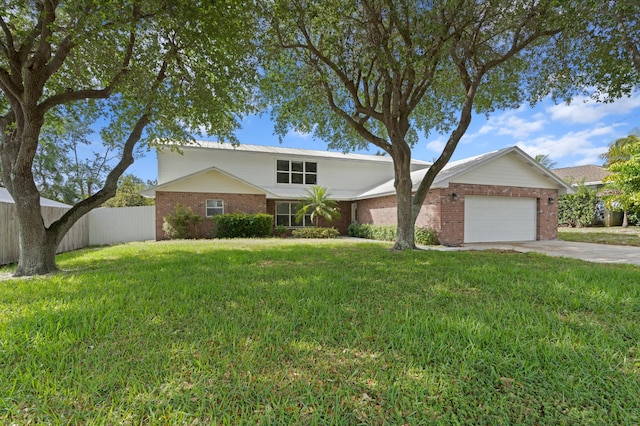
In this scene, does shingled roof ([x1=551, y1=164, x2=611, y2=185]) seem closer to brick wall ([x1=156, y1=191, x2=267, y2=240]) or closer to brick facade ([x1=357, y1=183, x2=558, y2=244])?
brick facade ([x1=357, y1=183, x2=558, y2=244])

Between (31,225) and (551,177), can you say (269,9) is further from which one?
(551,177)

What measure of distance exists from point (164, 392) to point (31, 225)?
696 centimetres

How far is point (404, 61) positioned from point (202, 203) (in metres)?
12.1

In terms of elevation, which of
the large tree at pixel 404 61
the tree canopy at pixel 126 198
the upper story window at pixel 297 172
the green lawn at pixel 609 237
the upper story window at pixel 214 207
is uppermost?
the large tree at pixel 404 61

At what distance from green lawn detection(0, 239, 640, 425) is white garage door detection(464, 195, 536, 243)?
8.46m

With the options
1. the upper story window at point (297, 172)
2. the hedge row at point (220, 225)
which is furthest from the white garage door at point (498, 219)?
the hedge row at point (220, 225)

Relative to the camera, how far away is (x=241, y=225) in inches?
591

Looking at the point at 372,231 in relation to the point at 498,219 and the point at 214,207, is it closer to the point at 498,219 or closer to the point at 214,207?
the point at 498,219

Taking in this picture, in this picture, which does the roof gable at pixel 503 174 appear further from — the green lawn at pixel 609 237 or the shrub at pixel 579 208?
the shrub at pixel 579 208

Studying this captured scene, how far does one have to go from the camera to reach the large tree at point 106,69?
19.0 ft

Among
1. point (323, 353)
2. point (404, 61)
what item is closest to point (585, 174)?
point (404, 61)

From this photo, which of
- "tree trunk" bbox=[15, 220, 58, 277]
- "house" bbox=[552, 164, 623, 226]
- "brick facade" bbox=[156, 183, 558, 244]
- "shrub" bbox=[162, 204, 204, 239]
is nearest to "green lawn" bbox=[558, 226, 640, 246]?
"brick facade" bbox=[156, 183, 558, 244]

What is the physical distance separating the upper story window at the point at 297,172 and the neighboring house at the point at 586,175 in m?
19.2

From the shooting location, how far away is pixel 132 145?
7820 millimetres
